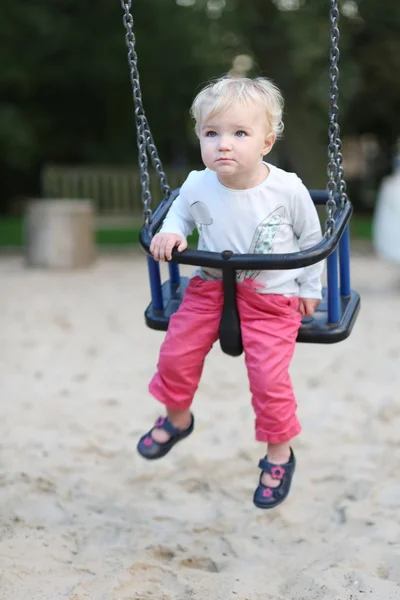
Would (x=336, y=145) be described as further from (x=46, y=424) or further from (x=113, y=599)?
(x=46, y=424)

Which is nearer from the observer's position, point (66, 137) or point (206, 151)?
point (206, 151)

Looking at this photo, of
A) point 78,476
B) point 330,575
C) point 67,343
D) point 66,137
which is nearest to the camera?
point 330,575

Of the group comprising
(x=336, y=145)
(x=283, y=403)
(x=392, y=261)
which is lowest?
(x=392, y=261)

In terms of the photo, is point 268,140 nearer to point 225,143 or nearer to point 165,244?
point 225,143

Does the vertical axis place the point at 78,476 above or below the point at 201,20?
below

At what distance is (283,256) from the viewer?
8.09 feet

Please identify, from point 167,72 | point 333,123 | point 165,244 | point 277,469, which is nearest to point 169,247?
point 165,244

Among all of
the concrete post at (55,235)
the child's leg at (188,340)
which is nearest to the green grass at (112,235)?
the concrete post at (55,235)

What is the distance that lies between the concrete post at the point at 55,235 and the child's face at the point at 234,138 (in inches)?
305

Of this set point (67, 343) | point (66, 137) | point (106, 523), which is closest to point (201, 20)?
point (67, 343)

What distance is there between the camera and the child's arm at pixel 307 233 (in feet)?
8.57

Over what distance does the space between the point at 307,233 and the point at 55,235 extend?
7.79 meters

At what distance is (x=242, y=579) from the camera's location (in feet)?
9.52

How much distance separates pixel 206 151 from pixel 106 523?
1.58m
